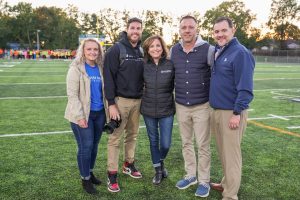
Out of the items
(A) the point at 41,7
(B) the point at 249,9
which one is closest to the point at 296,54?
(B) the point at 249,9

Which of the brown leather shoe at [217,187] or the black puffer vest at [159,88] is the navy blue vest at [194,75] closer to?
the black puffer vest at [159,88]

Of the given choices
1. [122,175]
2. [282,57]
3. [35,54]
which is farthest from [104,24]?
[122,175]

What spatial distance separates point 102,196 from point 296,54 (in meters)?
55.2

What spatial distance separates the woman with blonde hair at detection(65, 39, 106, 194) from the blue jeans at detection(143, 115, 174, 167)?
1.98 ft

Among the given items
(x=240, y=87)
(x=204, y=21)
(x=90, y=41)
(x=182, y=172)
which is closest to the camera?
(x=240, y=87)

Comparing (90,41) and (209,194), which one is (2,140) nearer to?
(90,41)

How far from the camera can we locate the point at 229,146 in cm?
379

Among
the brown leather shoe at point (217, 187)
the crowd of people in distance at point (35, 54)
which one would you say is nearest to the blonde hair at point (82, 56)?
the brown leather shoe at point (217, 187)

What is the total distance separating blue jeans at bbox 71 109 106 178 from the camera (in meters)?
4.00

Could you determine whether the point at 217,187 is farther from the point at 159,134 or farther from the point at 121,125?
the point at 121,125

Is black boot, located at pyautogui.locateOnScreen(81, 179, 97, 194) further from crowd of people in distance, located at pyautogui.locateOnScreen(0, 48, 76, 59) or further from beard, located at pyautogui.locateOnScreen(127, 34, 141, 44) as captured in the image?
crowd of people in distance, located at pyautogui.locateOnScreen(0, 48, 76, 59)

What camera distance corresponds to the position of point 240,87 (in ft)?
11.5

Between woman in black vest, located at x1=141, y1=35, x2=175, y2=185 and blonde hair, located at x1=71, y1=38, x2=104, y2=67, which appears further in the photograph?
woman in black vest, located at x1=141, y1=35, x2=175, y2=185

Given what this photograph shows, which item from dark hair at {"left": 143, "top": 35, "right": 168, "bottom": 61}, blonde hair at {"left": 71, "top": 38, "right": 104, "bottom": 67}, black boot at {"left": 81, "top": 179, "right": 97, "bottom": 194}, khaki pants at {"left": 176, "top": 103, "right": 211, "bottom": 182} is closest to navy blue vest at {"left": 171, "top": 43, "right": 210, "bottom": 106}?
khaki pants at {"left": 176, "top": 103, "right": 211, "bottom": 182}
